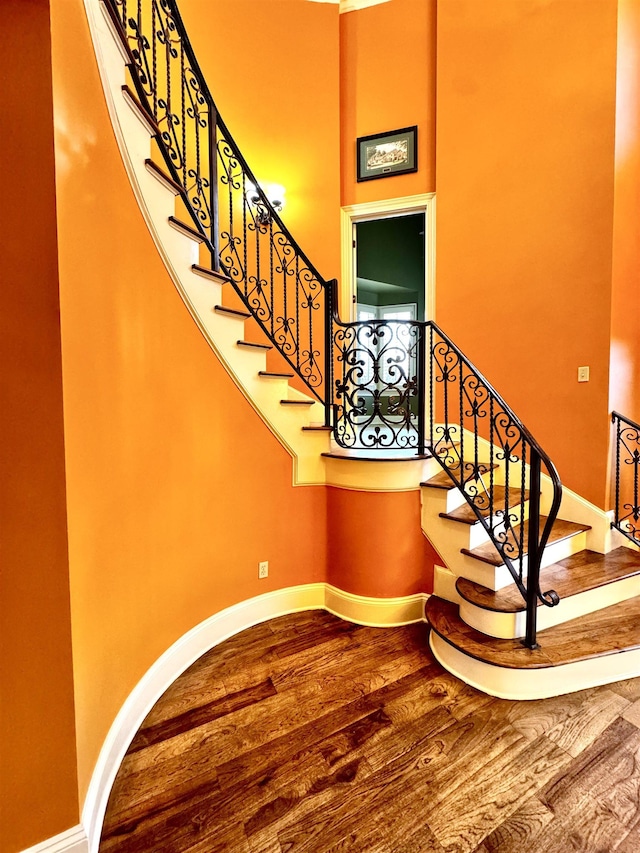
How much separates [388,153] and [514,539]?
347 cm

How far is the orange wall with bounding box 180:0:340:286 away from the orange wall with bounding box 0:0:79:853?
292cm

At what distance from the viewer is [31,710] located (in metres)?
1.17

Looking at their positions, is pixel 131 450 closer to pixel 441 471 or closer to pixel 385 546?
pixel 385 546

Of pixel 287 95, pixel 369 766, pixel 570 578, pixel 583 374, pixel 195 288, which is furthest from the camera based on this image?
pixel 287 95

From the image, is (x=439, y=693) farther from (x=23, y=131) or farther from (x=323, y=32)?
(x=323, y=32)

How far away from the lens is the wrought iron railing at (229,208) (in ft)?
7.66

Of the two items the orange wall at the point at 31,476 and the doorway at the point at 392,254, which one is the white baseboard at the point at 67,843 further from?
the doorway at the point at 392,254

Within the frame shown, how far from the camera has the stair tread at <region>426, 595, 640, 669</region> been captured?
1988mm

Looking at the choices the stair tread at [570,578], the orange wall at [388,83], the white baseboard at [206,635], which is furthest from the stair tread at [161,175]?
the stair tread at [570,578]

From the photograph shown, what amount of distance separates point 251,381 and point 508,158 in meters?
2.78

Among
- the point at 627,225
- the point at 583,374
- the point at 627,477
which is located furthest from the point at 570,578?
the point at 627,225

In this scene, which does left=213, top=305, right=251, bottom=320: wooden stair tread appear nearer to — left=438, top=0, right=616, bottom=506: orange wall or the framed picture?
left=438, top=0, right=616, bottom=506: orange wall

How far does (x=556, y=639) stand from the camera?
215 cm

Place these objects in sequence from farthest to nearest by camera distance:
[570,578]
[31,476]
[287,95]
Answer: [287,95]
[570,578]
[31,476]
